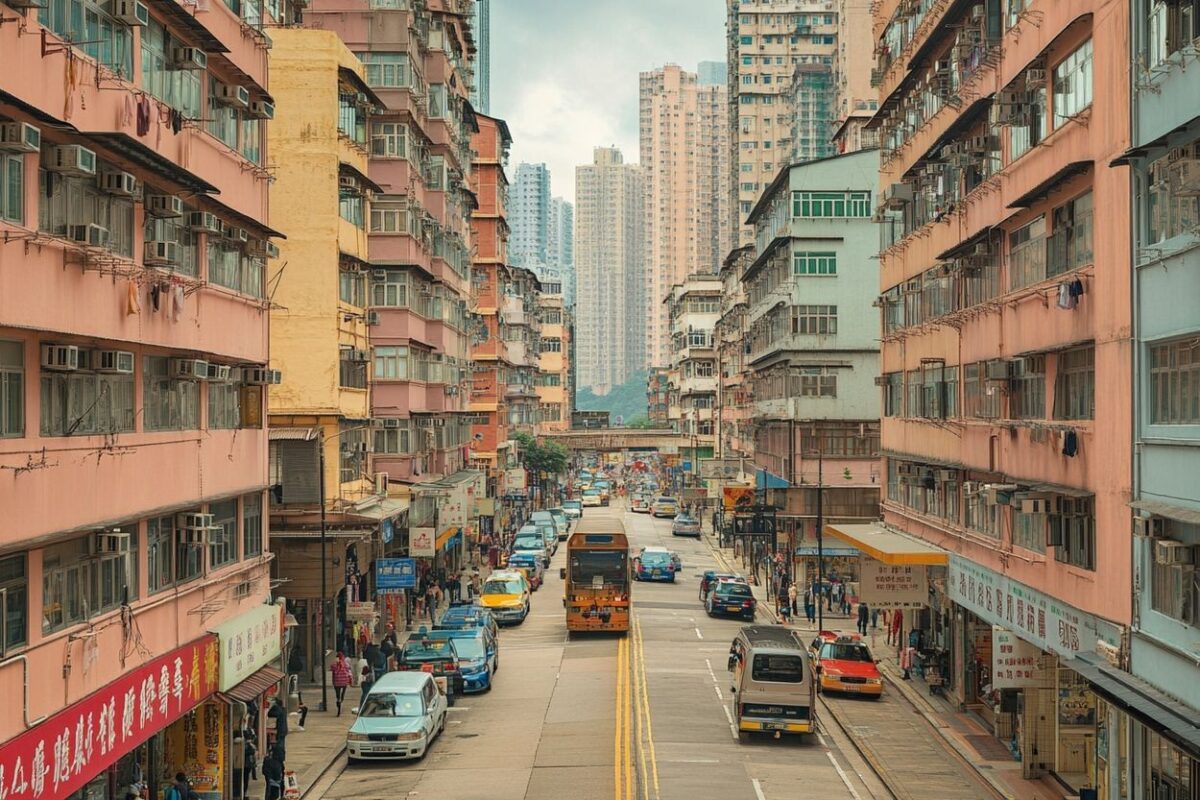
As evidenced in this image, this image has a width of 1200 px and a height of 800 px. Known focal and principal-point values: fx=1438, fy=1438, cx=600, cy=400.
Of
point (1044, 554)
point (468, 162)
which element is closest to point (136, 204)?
point (1044, 554)

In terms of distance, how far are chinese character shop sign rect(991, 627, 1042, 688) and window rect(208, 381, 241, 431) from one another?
15.3 meters

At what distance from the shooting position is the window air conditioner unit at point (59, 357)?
18.1m

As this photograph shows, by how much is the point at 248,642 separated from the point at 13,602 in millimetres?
10601

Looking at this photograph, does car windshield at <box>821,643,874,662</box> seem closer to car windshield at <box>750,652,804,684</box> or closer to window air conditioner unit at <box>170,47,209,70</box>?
car windshield at <box>750,652,804,684</box>

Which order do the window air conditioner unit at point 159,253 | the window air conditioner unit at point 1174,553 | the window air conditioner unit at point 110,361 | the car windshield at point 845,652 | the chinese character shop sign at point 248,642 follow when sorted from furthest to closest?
the car windshield at point 845,652 < the chinese character shop sign at point 248,642 < the window air conditioner unit at point 159,253 < the window air conditioner unit at point 110,361 < the window air conditioner unit at point 1174,553

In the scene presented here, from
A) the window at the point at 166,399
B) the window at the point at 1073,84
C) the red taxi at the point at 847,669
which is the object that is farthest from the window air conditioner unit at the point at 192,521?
the red taxi at the point at 847,669

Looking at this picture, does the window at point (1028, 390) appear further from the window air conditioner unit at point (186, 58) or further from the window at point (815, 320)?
the window at point (815, 320)

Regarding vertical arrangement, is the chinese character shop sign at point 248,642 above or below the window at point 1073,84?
below

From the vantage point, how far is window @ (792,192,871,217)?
61094mm

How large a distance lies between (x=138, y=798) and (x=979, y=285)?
20.8 meters

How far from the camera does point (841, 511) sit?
2333 inches

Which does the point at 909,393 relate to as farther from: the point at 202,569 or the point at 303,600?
the point at 202,569

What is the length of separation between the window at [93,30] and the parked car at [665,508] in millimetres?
87751

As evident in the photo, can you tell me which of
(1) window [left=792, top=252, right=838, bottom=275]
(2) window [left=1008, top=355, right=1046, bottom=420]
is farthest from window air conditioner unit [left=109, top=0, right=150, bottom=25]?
(1) window [left=792, top=252, right=838, bottom=275]
